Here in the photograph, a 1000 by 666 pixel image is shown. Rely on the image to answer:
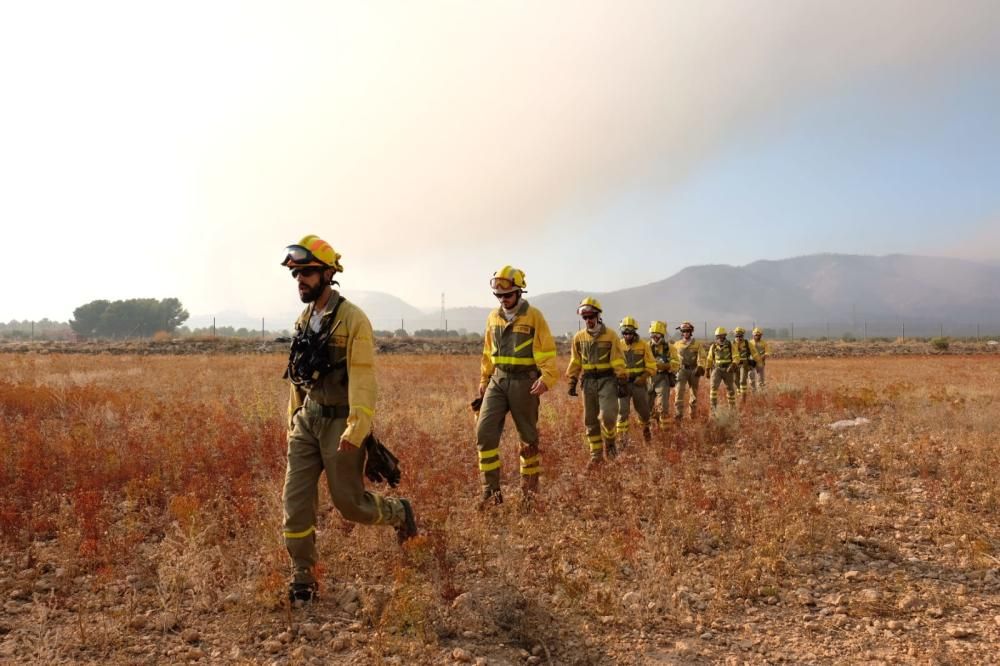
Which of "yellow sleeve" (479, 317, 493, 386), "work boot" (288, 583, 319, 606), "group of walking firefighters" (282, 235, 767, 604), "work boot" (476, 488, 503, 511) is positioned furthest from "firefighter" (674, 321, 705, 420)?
"work boot" (288, 583, 319, 606)

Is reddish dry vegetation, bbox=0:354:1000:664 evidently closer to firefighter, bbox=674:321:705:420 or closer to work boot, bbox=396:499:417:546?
work boot, bbox=396:499:417:546

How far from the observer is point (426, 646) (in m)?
3.51

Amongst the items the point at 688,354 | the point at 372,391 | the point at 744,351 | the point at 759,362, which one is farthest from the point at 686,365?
the point at 372,391

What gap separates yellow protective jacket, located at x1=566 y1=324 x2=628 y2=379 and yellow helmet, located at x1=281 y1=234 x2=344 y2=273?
15.3ft

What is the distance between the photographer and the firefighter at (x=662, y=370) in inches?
438

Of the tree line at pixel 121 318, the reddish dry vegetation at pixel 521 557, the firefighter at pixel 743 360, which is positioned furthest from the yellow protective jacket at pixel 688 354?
the tree line at pixel 121 318

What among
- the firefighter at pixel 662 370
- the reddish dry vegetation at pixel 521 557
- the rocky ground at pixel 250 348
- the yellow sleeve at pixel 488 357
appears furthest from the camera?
the rocky ground at pixel 250 348

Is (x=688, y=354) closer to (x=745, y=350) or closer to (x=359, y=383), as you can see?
(x=745, y=350)

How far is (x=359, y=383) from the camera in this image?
395 cm

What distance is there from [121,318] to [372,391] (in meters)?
99.6

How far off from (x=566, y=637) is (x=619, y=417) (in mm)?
5682

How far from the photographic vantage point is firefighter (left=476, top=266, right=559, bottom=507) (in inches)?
236

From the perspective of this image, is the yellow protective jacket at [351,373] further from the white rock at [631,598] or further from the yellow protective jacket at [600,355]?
the yellow protective jacket at [600,355]

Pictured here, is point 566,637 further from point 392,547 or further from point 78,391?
point 78,391
